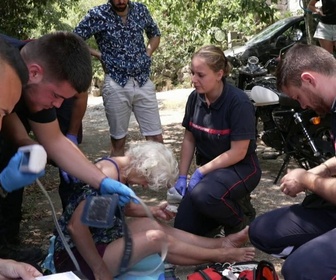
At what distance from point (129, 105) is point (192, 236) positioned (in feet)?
6.12

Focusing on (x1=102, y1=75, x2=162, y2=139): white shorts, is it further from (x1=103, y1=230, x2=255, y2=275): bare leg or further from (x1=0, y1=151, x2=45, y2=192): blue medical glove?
(x1=0, y1=151, x2=45, y2=192): blue medical glove

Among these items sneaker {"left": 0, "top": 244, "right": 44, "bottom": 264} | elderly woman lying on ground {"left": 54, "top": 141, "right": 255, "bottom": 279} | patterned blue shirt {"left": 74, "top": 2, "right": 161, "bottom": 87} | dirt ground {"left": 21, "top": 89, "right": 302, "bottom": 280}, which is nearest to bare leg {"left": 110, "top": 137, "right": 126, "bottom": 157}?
dirt ground {"left": 21, "top": 89, "right": 302, "bottom": 280}

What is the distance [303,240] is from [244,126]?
870mm

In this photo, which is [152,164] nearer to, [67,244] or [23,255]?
[67,244]

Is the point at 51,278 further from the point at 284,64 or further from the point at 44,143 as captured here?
the point at 284,64

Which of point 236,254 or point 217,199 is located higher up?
point 217,199

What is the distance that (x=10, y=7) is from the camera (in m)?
6.11

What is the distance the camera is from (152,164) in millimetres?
2834

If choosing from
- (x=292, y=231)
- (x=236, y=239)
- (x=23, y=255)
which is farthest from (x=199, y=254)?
(x=23, y=255)

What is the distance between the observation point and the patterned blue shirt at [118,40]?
15.2 feet

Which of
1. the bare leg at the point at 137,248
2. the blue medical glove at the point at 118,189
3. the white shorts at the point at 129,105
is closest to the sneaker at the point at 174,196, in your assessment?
the bare leg at the point at 137,248

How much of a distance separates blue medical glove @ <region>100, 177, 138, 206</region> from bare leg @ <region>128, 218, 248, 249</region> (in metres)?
0.36

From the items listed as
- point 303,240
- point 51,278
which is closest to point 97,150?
point 303,240

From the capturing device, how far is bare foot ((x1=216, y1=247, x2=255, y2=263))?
3.12 meters
